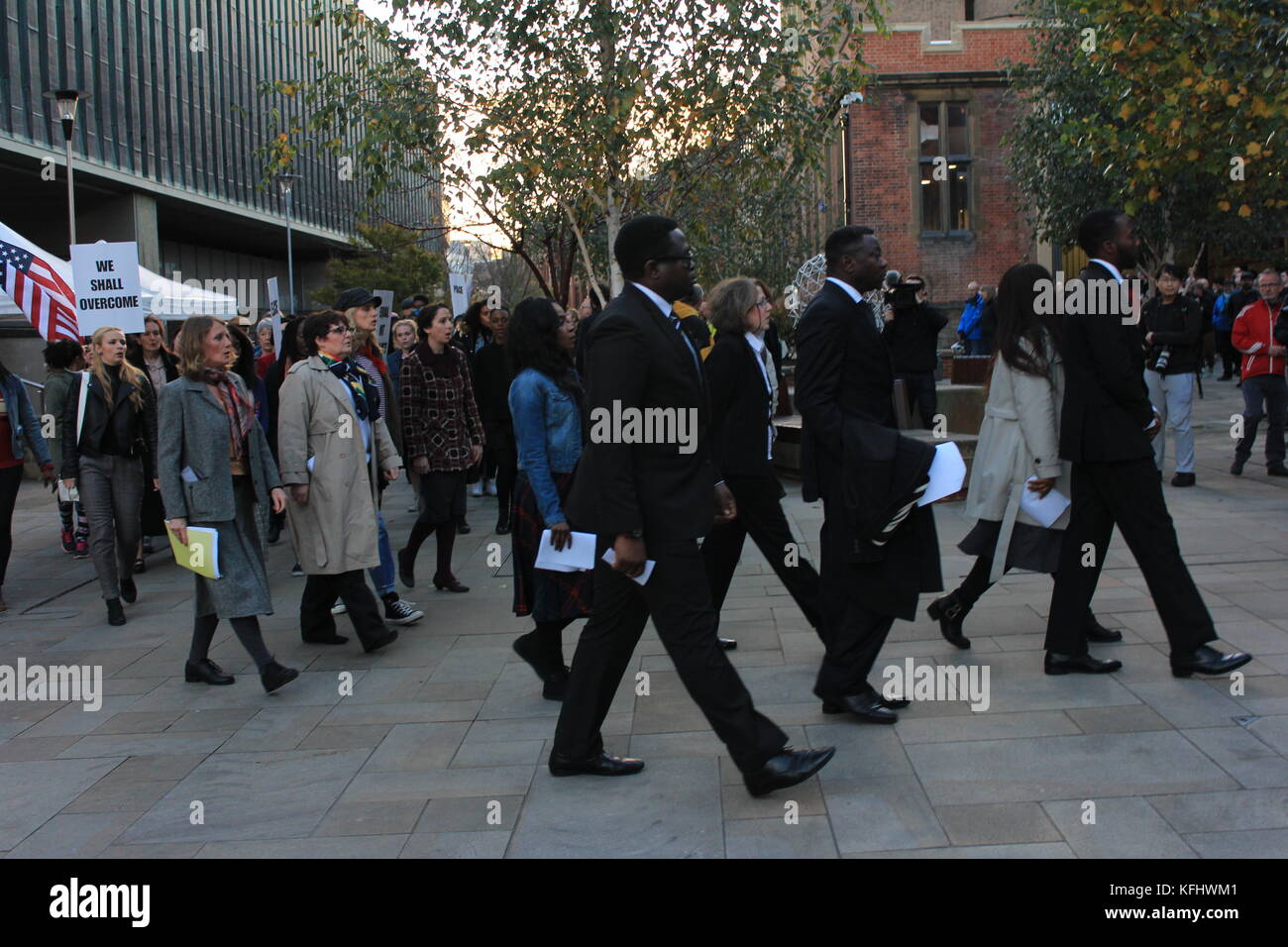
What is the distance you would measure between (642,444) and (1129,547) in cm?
240

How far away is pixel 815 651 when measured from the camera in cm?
611

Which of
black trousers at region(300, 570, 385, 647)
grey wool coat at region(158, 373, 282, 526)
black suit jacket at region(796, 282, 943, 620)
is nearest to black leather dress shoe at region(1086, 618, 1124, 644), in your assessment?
black suit jacket at region(796, 282, 943, 620)

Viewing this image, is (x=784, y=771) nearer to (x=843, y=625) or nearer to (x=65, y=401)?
(x=843, y=625)

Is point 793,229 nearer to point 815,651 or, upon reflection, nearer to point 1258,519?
point 1258,519

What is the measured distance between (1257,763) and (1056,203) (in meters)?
22.0

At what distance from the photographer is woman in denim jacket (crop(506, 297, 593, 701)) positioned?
5414mm

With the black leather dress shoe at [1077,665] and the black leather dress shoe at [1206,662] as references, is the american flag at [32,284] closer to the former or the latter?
the black leather dress shoe at [1077,665]

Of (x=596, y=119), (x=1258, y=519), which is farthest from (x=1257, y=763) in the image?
(x=596, y=119)

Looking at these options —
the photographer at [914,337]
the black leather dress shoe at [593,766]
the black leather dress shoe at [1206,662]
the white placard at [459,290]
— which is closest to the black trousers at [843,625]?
the black leather dress shoe at [593,766]

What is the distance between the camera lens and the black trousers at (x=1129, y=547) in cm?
516

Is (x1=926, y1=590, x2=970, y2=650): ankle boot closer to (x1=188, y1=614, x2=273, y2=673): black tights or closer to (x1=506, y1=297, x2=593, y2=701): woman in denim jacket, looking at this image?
(x1=506, y1=297, x2=593, y2=701): woman in denim jacket

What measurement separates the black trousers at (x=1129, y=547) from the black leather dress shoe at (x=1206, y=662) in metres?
0.04

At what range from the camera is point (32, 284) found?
11234 mm

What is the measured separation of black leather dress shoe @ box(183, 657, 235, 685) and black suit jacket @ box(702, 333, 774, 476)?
8.72 ft
